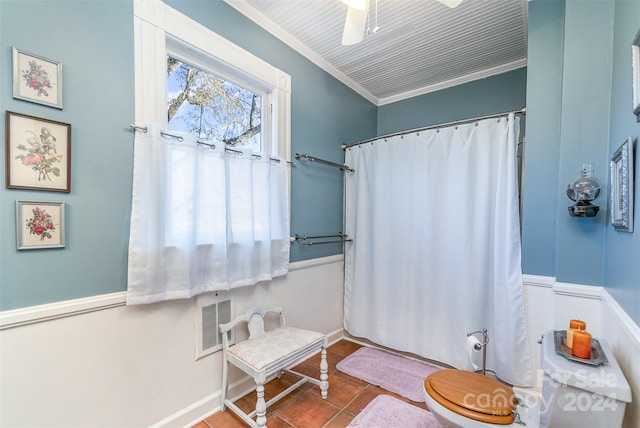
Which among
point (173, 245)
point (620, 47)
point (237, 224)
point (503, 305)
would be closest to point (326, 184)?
point (237, 224)

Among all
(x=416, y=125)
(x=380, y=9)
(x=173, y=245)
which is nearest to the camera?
(x=173, y=245)

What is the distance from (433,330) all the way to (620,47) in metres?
2.06

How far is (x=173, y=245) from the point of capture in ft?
4.87

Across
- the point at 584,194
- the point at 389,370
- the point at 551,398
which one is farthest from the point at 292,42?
the point at 389,370

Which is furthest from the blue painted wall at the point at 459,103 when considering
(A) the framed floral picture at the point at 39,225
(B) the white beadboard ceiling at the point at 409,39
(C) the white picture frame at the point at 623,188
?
(A) the framed floral picture at the point at 39,225

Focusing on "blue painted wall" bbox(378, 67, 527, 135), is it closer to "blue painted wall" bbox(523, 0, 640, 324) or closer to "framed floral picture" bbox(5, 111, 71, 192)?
"blue painted wall" bbox(523, 0, 640, 324)

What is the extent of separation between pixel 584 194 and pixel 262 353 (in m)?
1.94

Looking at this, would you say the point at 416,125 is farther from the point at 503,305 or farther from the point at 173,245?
the point at 173,245

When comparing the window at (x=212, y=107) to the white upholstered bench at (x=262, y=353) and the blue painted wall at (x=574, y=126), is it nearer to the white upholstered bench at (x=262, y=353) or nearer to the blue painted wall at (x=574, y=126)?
the white upholstered bench at (x=262, y=353)

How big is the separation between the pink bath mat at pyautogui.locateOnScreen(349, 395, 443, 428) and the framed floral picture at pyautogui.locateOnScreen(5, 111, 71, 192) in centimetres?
197

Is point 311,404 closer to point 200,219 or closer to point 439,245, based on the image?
point 200,219

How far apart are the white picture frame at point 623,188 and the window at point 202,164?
1790mm

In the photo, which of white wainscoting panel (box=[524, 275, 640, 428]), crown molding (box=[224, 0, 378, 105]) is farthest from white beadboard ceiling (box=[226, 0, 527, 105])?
A: white wainscoting panel (box=[524, 275, 640, 428])

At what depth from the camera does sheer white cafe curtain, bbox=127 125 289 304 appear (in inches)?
A: 54.2
